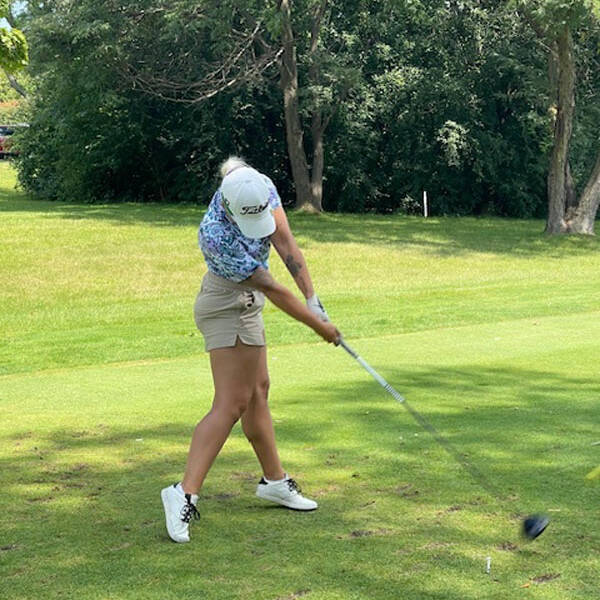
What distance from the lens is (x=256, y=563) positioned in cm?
452

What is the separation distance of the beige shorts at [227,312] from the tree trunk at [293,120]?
29260 millimetres

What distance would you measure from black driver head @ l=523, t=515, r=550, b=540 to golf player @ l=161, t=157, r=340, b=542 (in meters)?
1.23

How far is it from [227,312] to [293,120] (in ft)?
106

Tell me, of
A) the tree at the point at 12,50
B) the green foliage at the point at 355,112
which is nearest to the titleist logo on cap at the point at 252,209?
the tree at the point at 12,50

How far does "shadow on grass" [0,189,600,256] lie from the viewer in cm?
3042

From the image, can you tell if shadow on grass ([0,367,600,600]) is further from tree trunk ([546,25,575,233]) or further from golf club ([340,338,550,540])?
tree trunk ([546,25,575,233])

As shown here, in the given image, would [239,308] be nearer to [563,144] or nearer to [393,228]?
[563,144]

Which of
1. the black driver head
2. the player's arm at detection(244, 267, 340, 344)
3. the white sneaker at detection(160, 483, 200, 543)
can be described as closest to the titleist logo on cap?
the player's arm at detection(244, 267, 340, 344)

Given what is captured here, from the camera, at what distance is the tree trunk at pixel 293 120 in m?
35.4

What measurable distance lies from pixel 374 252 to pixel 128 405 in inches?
795

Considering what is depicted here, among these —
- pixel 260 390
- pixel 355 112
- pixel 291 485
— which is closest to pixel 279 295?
pixel 260 390

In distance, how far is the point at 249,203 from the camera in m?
4.88

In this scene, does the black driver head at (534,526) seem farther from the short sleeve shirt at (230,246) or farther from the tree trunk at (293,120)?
the tree trunk at (293,120)

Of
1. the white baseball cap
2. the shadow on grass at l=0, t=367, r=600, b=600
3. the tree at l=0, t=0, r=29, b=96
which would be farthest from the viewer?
the tree at l=0, t=0, r=29, b=96
